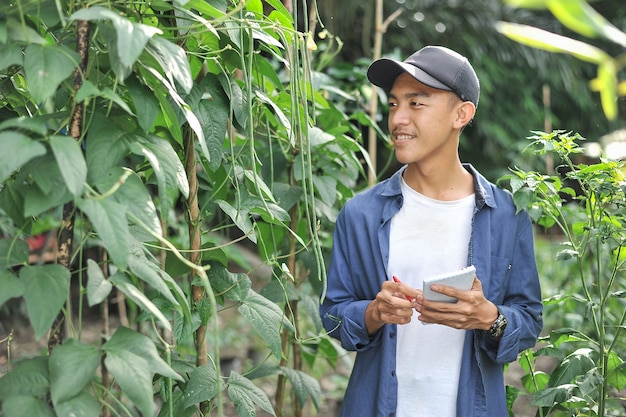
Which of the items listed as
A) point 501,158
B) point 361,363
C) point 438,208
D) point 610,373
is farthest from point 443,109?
point 501,158

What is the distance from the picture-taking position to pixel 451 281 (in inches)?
56.2

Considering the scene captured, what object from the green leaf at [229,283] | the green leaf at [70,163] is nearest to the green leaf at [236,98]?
the green leaf at [229,283]

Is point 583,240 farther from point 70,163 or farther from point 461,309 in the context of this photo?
point 70,163

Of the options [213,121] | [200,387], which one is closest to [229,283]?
[200,387]

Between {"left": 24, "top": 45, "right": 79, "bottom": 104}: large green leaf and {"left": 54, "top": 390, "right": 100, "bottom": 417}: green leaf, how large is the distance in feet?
1.22

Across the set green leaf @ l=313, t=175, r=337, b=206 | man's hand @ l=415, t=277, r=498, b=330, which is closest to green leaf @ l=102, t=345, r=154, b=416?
man's hand @ l=415, t=277, r=498, b=330

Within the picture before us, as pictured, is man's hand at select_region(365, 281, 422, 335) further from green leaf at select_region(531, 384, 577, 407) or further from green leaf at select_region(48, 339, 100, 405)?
green leaf at select_region(48, 339, 100, 405)

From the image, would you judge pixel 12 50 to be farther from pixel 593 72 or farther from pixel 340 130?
pixel 593 72

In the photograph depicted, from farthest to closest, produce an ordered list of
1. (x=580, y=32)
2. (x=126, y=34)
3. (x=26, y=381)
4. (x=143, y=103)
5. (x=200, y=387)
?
(x=200, y=387) → (x=143, y=103) → (x=26, y=381) → (x=126, y=34) → (x=580, y=32)

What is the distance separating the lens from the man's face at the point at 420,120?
5.31 ft

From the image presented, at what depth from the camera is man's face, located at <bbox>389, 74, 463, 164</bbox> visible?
5.31 feet

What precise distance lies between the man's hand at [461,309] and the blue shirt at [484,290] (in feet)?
0.23

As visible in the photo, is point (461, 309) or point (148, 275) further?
point (461, 309)

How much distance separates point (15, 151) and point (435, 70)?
0.89 m
